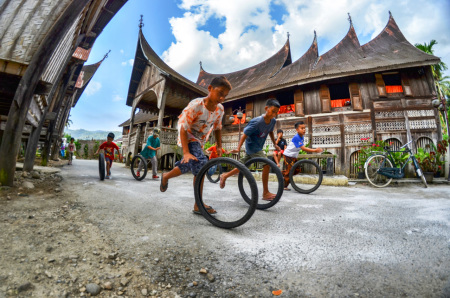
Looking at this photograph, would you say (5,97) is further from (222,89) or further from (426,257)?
(426,257)

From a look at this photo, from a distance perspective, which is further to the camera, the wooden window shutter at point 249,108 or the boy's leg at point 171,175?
the wooden window shutter at point 249,108

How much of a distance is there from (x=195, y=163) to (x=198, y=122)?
19.5 inches

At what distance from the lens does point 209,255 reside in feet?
4.53

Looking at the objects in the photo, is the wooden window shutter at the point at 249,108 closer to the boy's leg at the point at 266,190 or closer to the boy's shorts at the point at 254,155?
the boy's shorts at the point at 254,155

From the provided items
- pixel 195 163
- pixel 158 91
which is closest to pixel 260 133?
pixel 195 163

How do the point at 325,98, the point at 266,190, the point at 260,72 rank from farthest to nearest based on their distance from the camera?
1. the point at 260,72
2. the point at 325,98
3. the point at 266,190

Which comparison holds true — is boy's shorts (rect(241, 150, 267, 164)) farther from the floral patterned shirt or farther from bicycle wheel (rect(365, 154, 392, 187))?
bicycle wheel (rect(365, 154, 392, 187))

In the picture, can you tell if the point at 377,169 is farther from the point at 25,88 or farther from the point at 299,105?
the point at 25,88

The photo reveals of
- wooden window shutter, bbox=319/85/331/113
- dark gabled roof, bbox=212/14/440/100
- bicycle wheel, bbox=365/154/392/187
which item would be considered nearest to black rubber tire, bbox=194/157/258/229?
bicycle wheel, bbox=365/154/392/187

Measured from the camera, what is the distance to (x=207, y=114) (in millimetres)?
2371

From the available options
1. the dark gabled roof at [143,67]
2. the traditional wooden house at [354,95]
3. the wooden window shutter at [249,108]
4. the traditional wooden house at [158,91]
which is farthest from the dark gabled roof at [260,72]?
the traditional wooden house at [158,91]

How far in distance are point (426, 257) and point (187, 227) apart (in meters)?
1.86

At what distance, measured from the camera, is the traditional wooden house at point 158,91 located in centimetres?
1046

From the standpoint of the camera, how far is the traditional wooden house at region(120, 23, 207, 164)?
34.3 ft
